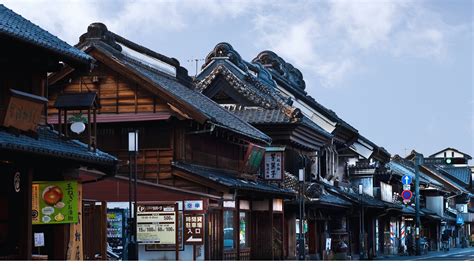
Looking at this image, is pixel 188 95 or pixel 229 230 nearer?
pixel 229 230

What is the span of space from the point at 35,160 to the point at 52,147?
885 mm

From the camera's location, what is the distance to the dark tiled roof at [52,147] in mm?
18719

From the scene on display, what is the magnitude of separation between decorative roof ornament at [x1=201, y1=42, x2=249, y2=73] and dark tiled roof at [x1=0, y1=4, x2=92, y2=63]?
22.7 m

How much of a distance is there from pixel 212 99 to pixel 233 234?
11152 mm

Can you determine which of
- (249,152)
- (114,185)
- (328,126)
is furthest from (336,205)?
(114,185)

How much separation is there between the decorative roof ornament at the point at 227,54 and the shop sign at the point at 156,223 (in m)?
16.7

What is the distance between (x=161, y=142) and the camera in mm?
33125

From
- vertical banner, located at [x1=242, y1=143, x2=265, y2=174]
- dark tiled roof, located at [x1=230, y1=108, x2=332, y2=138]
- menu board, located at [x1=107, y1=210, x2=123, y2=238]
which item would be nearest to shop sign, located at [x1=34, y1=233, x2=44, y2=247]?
menu board, located at [x1=107, y1=210, x2=123, y2=238]

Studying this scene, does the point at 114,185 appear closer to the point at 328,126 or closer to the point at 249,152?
the point at 249,152

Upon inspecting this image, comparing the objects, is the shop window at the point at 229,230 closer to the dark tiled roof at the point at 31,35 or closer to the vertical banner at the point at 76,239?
the vertical banner at the point at 76,239

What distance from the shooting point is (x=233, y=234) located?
35.2 m

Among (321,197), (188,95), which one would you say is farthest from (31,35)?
(321,197)

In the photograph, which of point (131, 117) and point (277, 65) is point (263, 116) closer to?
point (131, 117)

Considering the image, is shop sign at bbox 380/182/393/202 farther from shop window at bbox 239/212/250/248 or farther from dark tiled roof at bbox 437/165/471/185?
dark tiled roof at bbox 437/165/471/185
